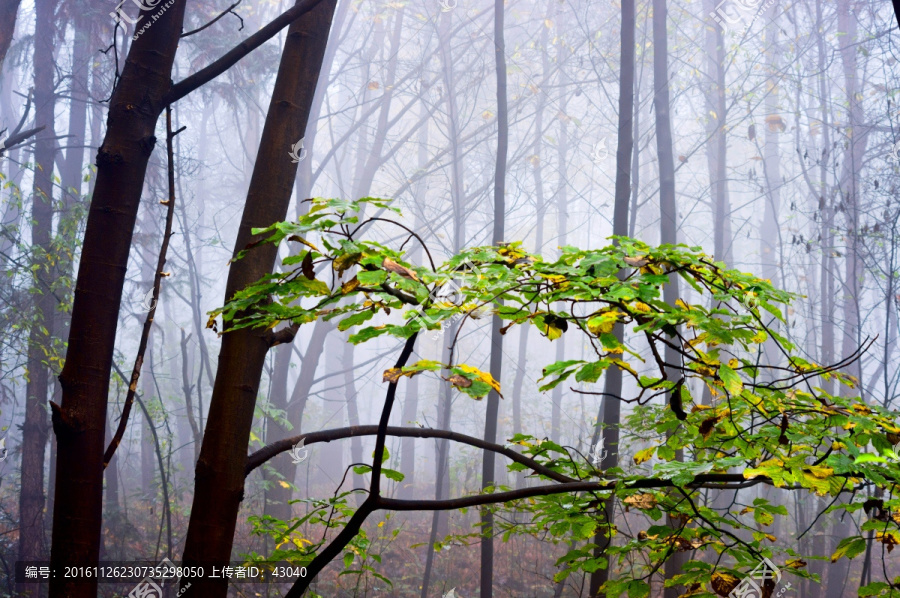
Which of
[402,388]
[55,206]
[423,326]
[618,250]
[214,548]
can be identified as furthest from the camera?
[402,388]

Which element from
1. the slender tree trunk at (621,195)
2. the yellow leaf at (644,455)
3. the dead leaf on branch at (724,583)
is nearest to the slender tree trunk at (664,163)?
the slender tree trunk at (621,195)

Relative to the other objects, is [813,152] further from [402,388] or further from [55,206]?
[402,388]

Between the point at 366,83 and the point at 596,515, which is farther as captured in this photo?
the point at 366,83

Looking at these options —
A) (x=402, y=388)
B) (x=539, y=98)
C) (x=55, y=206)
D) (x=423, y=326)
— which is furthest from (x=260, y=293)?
(x=402, y=388)

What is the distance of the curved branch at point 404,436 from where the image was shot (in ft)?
5.16

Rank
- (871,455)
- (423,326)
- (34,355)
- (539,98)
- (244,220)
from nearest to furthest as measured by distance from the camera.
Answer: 1. (423,326)
2. (871,455)
3. (244,220)
4. (34,355)
5. (539,98)

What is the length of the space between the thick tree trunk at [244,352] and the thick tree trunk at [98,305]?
10.5 inches

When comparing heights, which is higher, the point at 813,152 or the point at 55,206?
the point at 813,152

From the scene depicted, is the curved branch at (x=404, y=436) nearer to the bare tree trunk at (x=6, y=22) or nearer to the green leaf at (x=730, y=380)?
the green leaf at (x=730, y=380)

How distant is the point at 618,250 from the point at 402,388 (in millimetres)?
23854

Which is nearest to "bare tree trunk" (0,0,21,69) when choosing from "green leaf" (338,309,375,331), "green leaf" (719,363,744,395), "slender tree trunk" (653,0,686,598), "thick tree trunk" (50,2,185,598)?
"thick tree trunk" (50,2,185,598)

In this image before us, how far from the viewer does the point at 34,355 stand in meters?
6.91

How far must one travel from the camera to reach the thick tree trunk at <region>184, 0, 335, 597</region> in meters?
1.63

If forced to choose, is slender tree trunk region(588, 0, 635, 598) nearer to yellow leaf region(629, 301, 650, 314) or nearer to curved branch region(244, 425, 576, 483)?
curved branch region(244, 425, 576, 483)
